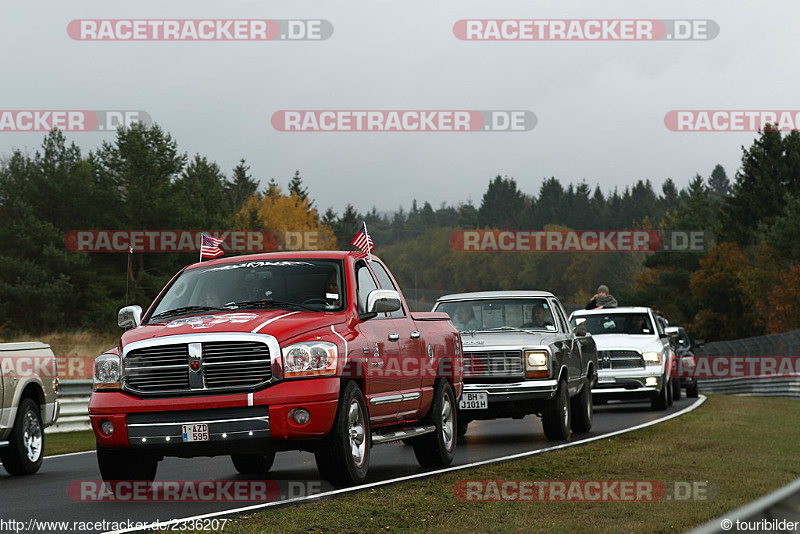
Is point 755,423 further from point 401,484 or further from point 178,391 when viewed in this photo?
point 178,391

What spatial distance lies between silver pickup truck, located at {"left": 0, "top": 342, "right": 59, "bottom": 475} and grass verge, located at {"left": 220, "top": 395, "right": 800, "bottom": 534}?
15.1 feet

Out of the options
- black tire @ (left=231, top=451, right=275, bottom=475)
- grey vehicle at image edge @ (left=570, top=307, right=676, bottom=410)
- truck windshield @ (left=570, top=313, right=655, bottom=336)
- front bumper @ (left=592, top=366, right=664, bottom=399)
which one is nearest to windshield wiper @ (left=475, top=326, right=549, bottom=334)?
black tire @ (left=231, top=451, right=275, bottom=475)

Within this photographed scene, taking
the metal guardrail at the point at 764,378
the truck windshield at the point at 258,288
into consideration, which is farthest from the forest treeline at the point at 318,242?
the metal guardrail at the point at 764,378

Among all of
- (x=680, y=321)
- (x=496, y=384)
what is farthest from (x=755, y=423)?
(x=680, y=321)

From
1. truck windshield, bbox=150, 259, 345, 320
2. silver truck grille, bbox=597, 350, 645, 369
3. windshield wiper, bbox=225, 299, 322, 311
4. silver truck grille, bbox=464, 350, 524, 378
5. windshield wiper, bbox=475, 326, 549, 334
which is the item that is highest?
truck windshield, bbox=150, 259, 345, 320

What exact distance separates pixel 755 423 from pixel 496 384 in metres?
5.49

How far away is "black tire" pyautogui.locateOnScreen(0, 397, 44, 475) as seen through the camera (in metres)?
13.2

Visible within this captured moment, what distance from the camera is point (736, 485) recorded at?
1045 cm

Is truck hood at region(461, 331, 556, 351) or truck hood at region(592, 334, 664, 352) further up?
truck hood at region(461, 331, 556, 351)

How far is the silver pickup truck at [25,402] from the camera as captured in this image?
13.0m

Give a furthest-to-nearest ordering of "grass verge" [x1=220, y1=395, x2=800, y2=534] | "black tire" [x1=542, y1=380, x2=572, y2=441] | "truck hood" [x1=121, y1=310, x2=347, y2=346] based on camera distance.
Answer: "black tire" [x1=542, y1=380, x2=572, y2=441] → "truck hood" [x1=121, y1=310, x2=347, y2=346] → "grass verge" [x1=220, y1=395, x2=800, y2=534]

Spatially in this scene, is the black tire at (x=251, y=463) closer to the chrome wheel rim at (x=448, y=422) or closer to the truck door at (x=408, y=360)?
the truck door at (x=408, y=360)

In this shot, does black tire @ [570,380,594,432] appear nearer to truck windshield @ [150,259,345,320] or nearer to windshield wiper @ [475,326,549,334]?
windshield wiper @ [475,326,549,334]

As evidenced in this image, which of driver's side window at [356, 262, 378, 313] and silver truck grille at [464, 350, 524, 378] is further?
silver truck grille at [464, 350, 524, 378]
